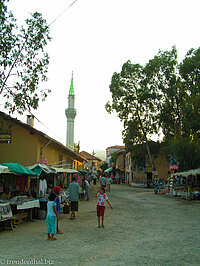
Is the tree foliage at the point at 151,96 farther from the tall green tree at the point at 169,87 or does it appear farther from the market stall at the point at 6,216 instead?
the market stall at the point at 6,216

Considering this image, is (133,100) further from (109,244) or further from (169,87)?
(109,244)

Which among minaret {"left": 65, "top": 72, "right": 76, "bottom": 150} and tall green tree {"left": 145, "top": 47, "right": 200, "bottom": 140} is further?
minaret {"left": 65, "top": 72, "right": 76, "bottom": 150}

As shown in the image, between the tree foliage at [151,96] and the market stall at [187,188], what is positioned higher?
the tree foliage at [151,96]

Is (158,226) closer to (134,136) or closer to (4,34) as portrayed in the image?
(4,34)

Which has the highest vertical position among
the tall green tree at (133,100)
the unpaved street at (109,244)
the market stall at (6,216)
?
the tall green tree at (133,100)

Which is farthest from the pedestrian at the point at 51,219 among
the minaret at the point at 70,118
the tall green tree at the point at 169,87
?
the minaret at the point at 70,118

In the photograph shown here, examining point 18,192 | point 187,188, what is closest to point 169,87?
point 187,188

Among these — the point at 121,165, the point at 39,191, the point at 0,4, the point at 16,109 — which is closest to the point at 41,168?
the point at 39,191

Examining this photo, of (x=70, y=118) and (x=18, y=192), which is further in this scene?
(x=70, y=118)

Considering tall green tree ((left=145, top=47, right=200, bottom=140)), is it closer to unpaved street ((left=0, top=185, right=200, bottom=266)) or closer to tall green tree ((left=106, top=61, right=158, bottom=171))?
tall green tree ((left=106, top=61, right=158, bottom=171))

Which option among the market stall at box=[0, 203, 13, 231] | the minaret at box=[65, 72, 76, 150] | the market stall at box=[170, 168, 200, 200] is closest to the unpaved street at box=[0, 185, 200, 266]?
the market stall at box=[0, 203, 13, 231]

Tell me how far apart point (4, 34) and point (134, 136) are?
2800 cm

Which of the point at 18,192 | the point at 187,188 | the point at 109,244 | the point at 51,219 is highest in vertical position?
the point at 18,192

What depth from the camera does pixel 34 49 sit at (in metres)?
11.8
